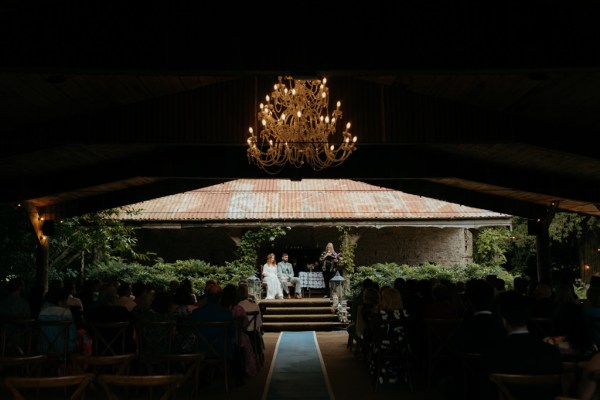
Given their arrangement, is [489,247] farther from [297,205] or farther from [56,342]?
[56,342]

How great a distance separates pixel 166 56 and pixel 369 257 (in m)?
15.6

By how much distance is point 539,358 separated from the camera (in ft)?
12.5

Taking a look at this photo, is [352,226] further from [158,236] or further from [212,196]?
[158,236]

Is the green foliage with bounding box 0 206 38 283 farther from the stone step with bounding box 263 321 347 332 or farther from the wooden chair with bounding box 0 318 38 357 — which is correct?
the stone step with bounding box 263 321 347 332

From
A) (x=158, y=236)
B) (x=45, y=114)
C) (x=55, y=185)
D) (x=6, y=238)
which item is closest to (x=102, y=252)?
(x=158, y=236)

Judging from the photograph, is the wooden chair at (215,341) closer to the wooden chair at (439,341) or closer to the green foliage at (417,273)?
the wooden chair at (439,341)

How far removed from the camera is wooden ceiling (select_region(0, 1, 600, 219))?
558 centimetres

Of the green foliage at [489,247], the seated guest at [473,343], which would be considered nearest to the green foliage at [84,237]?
the green foliage at [489,247]

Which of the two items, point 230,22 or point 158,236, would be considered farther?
point 158,236

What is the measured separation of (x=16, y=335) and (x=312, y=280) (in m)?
10.9

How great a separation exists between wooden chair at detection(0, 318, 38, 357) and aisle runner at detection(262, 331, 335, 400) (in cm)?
295

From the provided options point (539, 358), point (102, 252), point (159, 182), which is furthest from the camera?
point (102, 252)

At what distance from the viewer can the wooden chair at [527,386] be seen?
3.61m

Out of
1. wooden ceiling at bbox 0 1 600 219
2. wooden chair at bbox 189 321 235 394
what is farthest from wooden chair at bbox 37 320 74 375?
wooden ceiling at bbox 0 1 600 219
